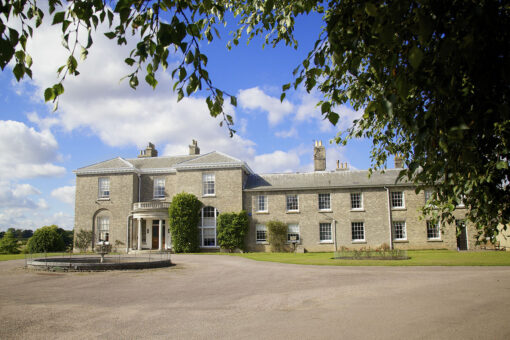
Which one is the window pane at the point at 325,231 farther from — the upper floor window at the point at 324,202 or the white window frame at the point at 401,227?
the white window frame at the point at 401,227

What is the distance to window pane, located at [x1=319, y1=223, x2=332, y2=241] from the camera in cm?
3134

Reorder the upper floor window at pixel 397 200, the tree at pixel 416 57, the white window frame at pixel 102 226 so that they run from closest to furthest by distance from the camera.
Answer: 1. the tree at pixel 416 57
2. the upper floor window at pixel 397 200
3. the white window frame at pixel 102 226

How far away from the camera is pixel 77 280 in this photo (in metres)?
13.5

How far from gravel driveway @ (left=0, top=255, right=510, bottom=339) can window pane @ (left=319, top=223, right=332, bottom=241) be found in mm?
17166

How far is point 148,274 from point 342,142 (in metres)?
10.8

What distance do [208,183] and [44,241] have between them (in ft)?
48.9

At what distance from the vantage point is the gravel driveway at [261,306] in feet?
21.8

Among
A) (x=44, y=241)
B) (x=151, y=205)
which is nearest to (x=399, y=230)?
(x=151, y=205)

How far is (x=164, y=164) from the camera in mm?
36312

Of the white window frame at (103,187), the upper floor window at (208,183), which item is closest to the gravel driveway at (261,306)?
the upper floor window at (208,183)

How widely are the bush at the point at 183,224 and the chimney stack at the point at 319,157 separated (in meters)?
12.1

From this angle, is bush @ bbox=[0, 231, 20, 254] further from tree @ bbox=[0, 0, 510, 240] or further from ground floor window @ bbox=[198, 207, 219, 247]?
tree @ bbox=[0, 0, 510, 240]

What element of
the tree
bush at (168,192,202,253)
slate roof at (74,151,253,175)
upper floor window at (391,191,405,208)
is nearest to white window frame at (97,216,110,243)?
slate roof at (74,151,253,175)

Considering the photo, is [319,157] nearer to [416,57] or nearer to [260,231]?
[260,231]
